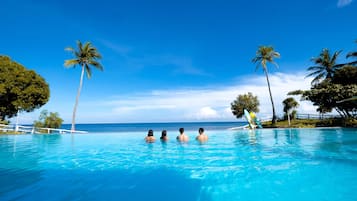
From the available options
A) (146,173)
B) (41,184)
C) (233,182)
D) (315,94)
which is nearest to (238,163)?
(233,182)

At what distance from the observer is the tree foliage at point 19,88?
802 inches

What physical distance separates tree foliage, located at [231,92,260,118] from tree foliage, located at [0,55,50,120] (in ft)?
95.7

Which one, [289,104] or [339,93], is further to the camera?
[289,104]

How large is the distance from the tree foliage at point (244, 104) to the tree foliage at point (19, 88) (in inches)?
1149

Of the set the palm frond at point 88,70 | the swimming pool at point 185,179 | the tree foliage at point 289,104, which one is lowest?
the swimming pool at point 185,179

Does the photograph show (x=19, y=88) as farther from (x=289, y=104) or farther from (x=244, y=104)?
(x=289, y=104)

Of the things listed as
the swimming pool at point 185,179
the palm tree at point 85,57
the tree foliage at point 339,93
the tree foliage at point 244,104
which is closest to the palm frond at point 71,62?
the palm tree at point 85,57

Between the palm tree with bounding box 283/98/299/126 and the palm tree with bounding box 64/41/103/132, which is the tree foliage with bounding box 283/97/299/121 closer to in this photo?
the palm tree with bounding box 283/98/299/126

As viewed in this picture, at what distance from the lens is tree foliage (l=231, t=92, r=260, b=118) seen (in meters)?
36.8

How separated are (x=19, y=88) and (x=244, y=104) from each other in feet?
107

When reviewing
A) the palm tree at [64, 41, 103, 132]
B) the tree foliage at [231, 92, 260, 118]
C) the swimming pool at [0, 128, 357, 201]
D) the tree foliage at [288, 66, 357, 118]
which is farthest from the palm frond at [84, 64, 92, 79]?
the tree foliage at [288, 66, 357, 118]

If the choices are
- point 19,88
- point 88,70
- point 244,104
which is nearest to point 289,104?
point 244,104

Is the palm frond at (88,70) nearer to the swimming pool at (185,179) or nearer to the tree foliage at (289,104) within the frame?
the swimming pool at (185,179)

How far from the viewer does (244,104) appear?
36875 mm
